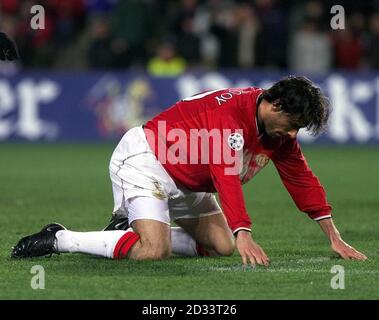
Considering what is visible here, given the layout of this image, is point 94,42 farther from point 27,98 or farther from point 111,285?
point 111,285

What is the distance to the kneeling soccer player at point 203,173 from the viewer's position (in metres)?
7.10

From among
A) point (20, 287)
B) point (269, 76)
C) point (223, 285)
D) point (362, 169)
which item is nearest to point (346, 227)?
point (223, 285)

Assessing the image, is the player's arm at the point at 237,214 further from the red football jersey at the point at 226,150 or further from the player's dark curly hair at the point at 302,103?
the player's dark curly hair at the point at 302,103

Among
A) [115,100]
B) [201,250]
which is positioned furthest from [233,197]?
[115,100]

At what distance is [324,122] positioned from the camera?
7.12 m

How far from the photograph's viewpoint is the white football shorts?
764cm

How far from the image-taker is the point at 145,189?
25.2ft

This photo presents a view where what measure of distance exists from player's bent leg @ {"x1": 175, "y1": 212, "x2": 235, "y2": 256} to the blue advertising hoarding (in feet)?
37.0

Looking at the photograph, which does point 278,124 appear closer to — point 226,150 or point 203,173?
point 226,150

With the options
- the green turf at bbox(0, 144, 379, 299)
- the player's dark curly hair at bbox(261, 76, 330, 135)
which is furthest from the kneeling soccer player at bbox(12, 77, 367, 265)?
the green turf at bbox(0, 144, 379, 299)

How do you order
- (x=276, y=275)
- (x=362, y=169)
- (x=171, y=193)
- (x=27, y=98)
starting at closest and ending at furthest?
(x=276, y=275)
(x=171, y=193)
(x=362, y=169)
(x=27, y=98)

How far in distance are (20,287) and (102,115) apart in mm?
13285

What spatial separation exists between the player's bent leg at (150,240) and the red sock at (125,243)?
0.02 metres

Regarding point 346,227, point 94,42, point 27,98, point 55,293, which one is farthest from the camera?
point 94,42
